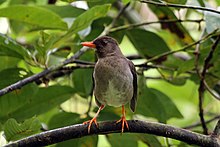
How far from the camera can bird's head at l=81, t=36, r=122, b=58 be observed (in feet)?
11.3

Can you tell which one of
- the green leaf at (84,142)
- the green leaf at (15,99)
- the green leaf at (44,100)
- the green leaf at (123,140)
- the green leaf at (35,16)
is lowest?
the green leaf at (123,140)

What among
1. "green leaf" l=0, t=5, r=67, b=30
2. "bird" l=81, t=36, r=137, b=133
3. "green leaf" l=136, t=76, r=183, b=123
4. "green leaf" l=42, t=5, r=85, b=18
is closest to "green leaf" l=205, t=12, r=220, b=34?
"bird" l=81, t=36, r=137, b=133

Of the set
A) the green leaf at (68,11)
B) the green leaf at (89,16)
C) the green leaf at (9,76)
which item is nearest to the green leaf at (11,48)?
the green leaf at (9,76)

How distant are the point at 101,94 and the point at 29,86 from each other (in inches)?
20.5

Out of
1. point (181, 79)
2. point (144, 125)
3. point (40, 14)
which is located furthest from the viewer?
point (181, 79)

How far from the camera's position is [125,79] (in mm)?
3166

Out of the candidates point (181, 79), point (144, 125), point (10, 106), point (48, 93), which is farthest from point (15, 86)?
point (181, 79)

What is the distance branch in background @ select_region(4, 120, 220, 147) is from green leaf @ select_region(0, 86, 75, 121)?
87 cm

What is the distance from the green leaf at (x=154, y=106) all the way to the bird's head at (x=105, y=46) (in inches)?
12.4

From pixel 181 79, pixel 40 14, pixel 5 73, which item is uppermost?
pixel 40 14

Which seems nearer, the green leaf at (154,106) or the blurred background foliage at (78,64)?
the blurred background foliage at (78,64)

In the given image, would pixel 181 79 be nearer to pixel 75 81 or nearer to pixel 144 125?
pixel 75 81

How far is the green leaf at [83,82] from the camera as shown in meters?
3.66

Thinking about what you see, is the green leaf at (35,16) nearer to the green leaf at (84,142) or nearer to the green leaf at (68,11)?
the green leaf at (68,11)
